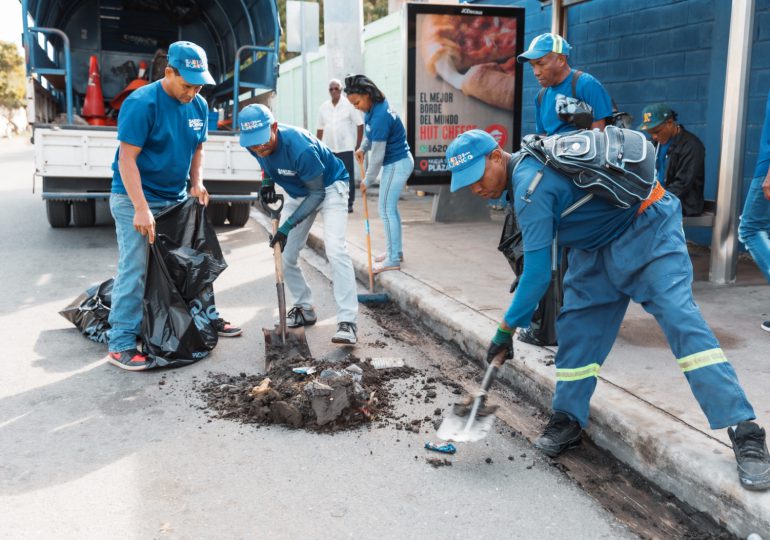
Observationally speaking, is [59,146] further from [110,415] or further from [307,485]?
[307,485]

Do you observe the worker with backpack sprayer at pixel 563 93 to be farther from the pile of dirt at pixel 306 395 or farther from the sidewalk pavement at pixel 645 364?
the pile of dirt at pixel 306 395

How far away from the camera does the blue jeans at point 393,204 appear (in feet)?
23.4

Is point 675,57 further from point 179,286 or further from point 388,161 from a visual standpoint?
point 179,286

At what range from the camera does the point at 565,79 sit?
519 cm

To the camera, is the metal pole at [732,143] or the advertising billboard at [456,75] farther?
the advertising billboard at [456,75]

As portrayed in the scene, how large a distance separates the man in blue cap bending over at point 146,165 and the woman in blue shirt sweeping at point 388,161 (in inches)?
83.4

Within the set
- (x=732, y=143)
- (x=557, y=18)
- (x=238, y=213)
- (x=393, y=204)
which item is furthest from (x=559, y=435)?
(x=238, y=213)

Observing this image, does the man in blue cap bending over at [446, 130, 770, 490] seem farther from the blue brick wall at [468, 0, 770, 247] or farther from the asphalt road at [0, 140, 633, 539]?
the blue brick wall at [468, 0, 770, 247]

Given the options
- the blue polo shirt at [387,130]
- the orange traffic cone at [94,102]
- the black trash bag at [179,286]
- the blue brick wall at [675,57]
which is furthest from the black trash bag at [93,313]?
the blue brick wall at [675,57]

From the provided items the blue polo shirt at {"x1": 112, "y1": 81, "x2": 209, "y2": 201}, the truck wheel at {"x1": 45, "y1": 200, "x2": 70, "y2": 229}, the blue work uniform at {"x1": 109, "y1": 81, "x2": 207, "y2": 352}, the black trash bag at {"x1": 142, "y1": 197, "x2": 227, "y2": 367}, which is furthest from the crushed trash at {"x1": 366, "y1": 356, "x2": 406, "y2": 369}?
the truck wheel at {"x1": 45, "y1": 200, "x2": 70, "y2": 229}

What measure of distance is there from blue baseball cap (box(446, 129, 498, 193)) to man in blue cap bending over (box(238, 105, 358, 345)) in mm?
1894

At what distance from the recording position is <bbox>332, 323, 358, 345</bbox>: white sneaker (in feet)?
17.0

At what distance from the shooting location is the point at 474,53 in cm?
943

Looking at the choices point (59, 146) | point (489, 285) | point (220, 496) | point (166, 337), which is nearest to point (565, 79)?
point (489, 285)
